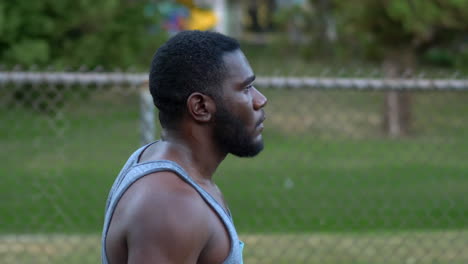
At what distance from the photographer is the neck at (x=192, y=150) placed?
2.01 meters

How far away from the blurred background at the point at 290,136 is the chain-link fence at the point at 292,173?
0.07 feet

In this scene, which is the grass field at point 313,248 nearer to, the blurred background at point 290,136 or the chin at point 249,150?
the blurred background at point 290,136

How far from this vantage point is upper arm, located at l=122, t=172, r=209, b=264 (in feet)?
5.77

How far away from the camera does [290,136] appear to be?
10656 mm

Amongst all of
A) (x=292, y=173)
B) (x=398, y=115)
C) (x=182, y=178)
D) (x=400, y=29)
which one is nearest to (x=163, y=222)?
(x=182, y=178)

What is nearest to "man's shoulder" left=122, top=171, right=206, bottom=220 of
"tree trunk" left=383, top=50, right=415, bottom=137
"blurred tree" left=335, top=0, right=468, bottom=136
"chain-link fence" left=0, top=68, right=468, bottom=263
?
"chain-link fence" left=0, top=68, right=468, bottom=263

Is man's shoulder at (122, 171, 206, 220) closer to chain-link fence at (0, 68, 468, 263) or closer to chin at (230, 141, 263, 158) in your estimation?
chin at (230, 141, 263, 158)

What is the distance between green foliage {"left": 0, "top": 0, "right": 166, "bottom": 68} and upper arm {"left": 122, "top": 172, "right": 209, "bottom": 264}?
10298 millimetres

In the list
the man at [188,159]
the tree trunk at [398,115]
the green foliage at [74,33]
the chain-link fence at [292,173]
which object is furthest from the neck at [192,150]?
the green foliage at [74,33]

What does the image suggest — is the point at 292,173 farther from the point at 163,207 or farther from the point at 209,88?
the point at 163,207

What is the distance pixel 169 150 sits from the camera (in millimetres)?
2020

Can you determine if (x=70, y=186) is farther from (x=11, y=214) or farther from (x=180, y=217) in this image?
(x=180, y=217)

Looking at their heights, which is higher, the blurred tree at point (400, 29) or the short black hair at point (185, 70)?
the short black hair at point (185, 70)

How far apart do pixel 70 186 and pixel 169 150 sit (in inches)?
237
